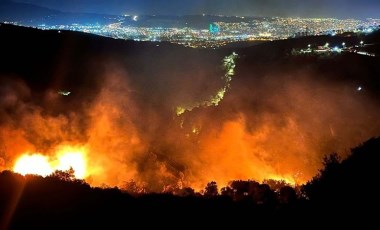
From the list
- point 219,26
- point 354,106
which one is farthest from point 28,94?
point 219,26

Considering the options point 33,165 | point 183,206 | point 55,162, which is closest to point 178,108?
point 55,162

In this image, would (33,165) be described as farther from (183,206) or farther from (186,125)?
(186,125)

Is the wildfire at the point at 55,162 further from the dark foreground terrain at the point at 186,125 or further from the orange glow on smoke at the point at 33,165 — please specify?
the dark foreground terrain at the point at 186,125

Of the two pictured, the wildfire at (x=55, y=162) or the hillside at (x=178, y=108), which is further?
the hillside at (x=178, y=108)

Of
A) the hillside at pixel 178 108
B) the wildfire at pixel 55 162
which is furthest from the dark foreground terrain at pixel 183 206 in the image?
the hillside at pixel 178 108

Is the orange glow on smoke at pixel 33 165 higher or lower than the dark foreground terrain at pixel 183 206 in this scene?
higher

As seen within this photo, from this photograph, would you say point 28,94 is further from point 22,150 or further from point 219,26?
point 219,26
